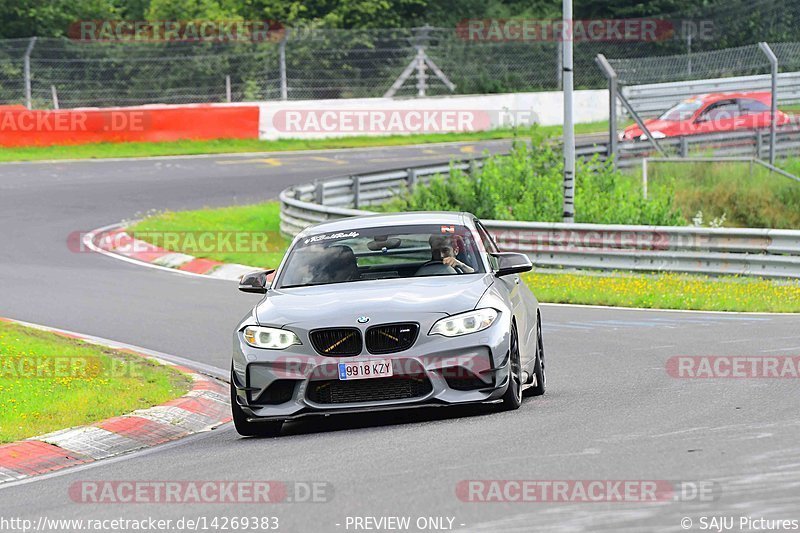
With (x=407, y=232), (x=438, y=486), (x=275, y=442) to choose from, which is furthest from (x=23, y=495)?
(x=407, y=232)

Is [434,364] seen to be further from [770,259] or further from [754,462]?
[770,259]

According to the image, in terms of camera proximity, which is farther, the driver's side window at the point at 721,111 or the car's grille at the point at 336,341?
the driver's side window at the point at 721,111

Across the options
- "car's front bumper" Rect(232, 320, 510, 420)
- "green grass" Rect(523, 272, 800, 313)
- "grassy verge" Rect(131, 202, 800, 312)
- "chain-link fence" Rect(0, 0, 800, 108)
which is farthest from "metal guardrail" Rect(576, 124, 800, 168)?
"car's front bumper" Rect(232, 320, 510, 420)

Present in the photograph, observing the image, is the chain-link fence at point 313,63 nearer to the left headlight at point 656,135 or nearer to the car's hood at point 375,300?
the left headlight at point 656,135

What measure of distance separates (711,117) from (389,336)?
2457 centimetres

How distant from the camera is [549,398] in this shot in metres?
10.7

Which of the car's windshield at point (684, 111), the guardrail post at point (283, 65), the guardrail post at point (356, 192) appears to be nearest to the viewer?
the guardrail post at point (356, 192)

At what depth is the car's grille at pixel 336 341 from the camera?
9398 mm

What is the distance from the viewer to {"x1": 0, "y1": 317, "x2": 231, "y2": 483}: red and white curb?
9281mm

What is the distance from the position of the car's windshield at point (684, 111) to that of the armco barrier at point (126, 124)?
505 inches

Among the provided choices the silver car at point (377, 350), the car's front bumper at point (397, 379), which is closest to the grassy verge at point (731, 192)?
the silver car at point (377, 350)

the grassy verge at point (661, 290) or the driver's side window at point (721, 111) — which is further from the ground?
the driver's side window at point (721, 111)

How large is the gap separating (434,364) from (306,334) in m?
0.86

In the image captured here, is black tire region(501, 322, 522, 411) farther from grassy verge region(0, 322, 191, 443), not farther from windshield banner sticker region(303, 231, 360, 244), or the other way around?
grassy verge region(0, 322, 191, 443)
